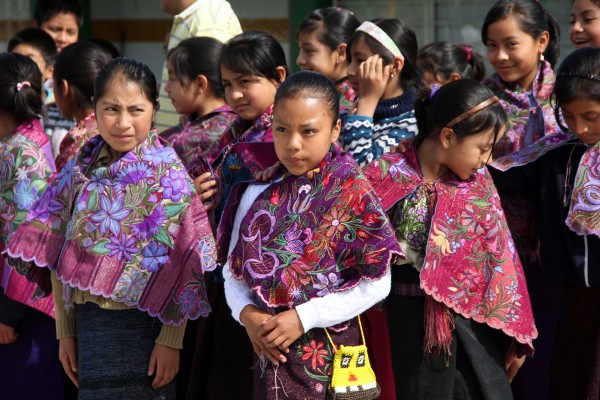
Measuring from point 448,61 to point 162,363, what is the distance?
2606 millimetres

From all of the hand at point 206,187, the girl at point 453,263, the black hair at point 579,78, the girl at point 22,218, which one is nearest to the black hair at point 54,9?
the girl at point 22,218

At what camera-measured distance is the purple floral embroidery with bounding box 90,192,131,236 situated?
10.1 feet

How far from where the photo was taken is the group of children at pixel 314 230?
2775mm

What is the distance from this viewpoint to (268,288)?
2783 mm

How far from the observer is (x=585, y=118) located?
126 inches

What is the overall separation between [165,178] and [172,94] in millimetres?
817

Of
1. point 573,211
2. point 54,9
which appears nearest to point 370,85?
point 573,211

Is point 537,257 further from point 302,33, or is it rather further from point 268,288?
point 302,33

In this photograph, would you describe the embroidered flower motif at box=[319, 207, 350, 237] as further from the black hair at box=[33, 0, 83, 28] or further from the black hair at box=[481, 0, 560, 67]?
the black hair at box=[33, 0, 83, 28]

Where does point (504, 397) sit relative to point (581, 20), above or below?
below

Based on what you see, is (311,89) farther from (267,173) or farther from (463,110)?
(463,110)

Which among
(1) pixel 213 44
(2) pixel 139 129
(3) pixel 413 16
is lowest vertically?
(2) pixel 139 129

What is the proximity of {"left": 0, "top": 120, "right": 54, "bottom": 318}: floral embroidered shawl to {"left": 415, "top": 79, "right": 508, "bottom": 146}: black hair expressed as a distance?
62.0 inches

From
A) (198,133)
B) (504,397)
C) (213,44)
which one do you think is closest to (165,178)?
(198,133)
